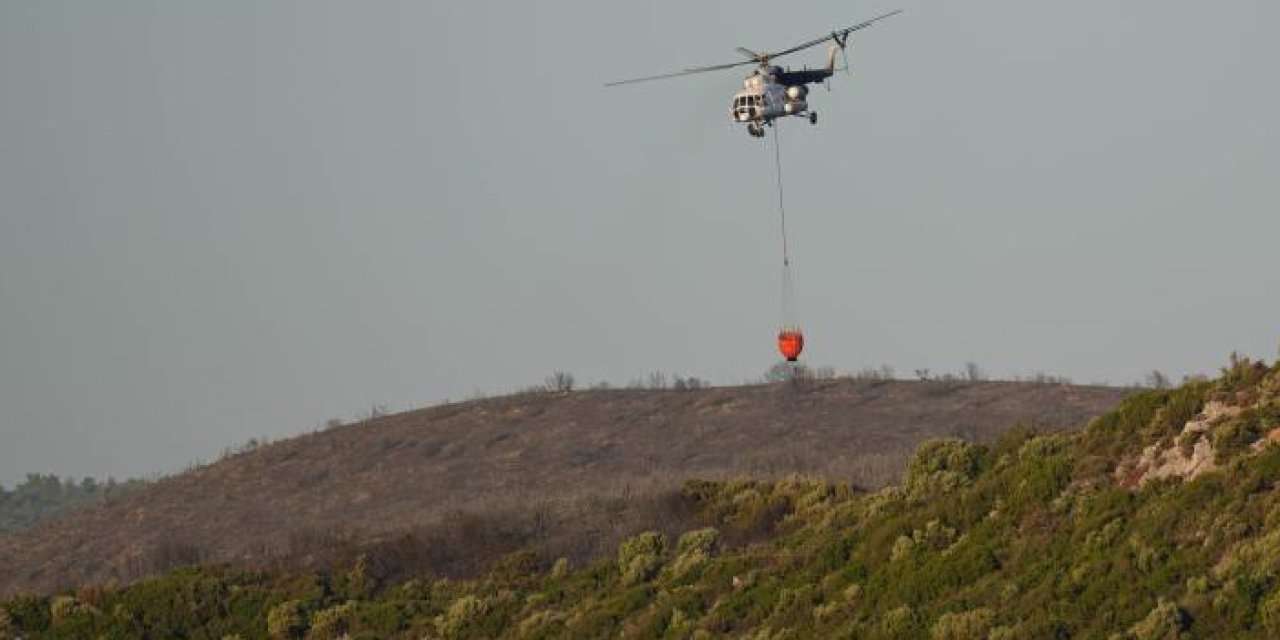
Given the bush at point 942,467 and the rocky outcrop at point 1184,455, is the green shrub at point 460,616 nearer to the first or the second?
the bush at point 942,467

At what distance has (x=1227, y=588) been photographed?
28.7m

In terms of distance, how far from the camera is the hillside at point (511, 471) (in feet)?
190

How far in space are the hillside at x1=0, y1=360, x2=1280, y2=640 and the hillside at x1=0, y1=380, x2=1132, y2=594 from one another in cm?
369

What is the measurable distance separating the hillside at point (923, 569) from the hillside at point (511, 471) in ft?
12.1

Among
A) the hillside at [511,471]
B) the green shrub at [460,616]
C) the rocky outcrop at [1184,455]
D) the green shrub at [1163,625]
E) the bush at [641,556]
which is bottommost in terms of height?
the green shrub at [1163,625]

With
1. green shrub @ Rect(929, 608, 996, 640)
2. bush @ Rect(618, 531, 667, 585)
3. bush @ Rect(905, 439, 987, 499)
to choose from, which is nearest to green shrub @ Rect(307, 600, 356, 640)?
bush @ Rect(618, 531, 667, 585)

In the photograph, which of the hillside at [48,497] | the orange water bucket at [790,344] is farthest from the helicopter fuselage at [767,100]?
the hillside at [48,497]

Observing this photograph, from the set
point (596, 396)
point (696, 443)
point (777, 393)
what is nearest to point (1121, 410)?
Result: point (696, 443)

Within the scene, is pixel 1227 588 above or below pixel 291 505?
below

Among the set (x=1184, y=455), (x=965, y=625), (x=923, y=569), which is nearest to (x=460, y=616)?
(x=923, y=569)

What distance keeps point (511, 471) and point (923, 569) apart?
128 ft

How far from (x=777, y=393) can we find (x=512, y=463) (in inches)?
548

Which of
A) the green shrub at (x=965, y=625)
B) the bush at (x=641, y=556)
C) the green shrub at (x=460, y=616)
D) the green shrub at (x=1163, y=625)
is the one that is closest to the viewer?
the green shrub at (x=1163, y=625)

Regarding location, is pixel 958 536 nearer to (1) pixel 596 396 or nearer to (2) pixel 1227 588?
(2) pixel 1227 588
